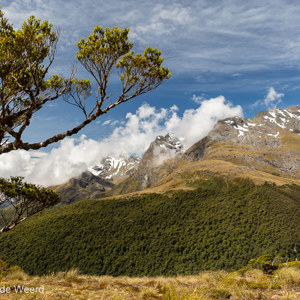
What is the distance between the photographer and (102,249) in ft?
566

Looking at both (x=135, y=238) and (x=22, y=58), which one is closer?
(x=22, y=58)

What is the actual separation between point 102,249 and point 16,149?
187858 mm

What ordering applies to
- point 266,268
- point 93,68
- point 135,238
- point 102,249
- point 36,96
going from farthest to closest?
1. point 135,238
2. point 102,249
3. point 266,268
4. point 36,96
5. point 93,68

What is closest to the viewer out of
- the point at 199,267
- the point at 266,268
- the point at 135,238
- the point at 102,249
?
the point at 266,268

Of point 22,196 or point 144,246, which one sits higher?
point 22,196

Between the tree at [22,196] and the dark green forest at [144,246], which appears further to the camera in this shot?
the dark green forest at [144,246]

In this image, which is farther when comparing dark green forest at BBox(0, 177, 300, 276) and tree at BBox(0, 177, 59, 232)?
dark green forest at BBox(0, 177, 300, 276)

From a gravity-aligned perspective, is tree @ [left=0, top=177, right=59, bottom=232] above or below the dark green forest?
above

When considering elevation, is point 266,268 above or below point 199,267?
above

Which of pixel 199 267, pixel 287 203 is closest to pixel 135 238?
pixel 199 267

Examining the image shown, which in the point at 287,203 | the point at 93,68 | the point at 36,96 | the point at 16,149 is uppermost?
the point at 93,68

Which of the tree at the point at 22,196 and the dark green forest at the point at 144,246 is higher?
the tree at the point at 22,196

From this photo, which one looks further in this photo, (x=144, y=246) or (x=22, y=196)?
(x=144, y=246)

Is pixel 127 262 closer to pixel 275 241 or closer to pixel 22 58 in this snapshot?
pixel 275 241
